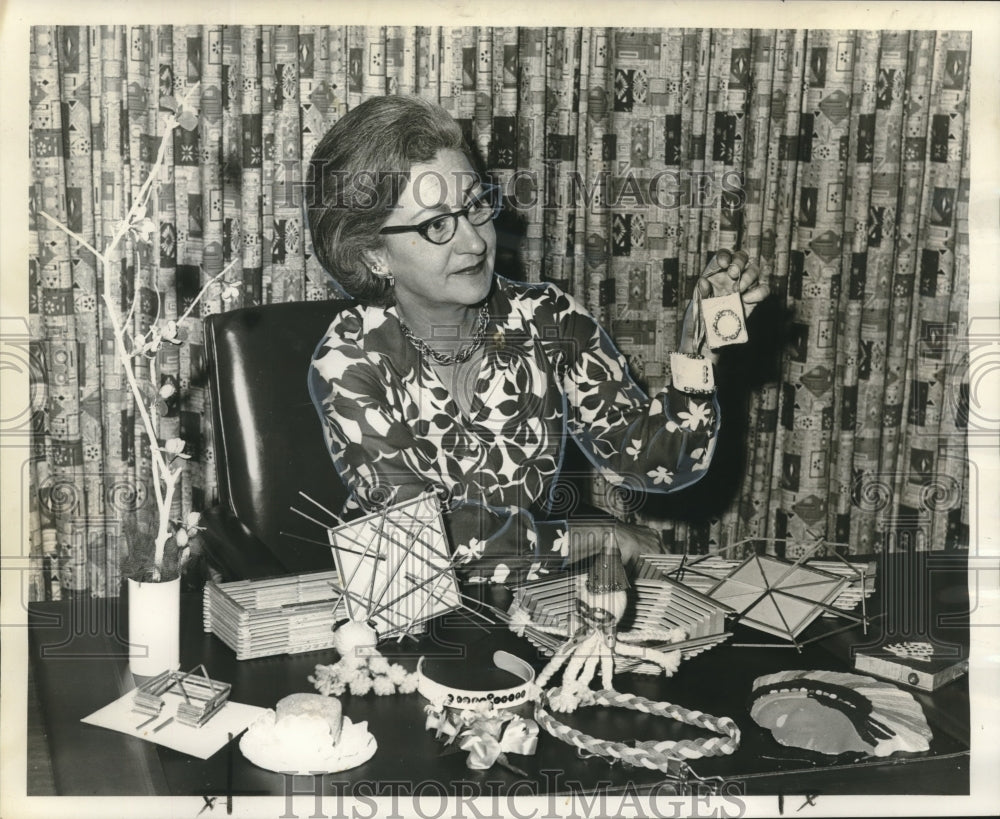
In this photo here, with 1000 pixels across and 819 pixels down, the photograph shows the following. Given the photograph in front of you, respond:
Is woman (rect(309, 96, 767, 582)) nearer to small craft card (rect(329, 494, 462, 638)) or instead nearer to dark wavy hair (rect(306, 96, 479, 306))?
dark wavy hair (rect(306, 96, 479, 306))

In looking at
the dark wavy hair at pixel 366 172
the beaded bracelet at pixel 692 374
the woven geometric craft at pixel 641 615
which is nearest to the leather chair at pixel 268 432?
the dark wavy hair at pixel 366 172

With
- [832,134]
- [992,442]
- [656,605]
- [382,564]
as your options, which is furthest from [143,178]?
[992,442]

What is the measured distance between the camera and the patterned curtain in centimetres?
208

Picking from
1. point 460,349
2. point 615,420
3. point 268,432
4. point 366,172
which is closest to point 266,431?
point 268,432

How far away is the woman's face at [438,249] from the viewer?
1741mm

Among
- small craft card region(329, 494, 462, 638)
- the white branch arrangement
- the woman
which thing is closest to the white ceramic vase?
the white branch arrangement

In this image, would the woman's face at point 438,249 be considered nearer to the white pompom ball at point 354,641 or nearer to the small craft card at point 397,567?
the small craft card at point 397,567

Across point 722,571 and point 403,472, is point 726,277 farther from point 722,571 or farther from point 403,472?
point 403,472

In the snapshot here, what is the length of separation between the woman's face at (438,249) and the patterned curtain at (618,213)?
42 centimetres

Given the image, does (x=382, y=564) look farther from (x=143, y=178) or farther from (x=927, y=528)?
(x=927, y=528)

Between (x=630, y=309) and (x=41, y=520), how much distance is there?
4.53 feet

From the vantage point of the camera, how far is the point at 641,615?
146 centimetres

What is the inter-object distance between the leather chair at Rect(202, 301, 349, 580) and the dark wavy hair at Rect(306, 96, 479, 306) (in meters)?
0.17

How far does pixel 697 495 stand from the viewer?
8.39 feet
